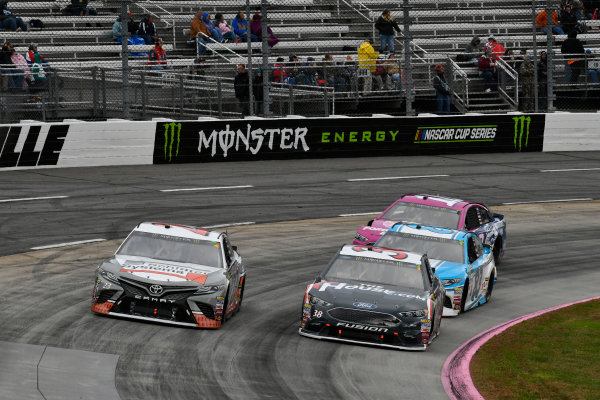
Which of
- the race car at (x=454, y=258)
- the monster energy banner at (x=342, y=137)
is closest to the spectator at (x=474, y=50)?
the monster energy banner at (x=342, y=137)

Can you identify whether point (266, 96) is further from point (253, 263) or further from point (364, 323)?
point (364, 323)

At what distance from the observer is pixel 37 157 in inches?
1043

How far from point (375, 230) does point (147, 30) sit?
1526 cm

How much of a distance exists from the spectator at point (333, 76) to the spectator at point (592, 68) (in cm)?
786

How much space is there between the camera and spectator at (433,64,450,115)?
1185 inches

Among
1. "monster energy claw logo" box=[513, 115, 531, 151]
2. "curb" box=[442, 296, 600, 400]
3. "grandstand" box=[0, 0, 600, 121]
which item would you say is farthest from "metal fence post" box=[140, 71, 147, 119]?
"curb" box=[442, 296, 600, 400]

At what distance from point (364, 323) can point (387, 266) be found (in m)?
1.41

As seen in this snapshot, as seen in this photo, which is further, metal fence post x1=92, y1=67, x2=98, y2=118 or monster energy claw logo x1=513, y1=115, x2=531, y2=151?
monster energy claw logo x1=513, y1=115, x2=531, y2=151

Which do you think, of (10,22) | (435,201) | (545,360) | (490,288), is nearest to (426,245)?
(490,288)

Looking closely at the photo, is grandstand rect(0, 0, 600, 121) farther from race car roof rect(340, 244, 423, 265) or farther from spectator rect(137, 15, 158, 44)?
race car roof rect(340, 244, 423, 265)

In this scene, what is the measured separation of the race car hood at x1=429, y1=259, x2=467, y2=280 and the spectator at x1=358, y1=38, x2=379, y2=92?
45.2ft

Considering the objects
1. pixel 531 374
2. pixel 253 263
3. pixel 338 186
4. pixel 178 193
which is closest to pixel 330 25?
pixel 338 186

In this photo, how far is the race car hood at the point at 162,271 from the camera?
13852 mm

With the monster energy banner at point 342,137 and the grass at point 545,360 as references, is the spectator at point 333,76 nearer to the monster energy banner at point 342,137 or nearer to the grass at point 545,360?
the monster energy banner at point 342,137
